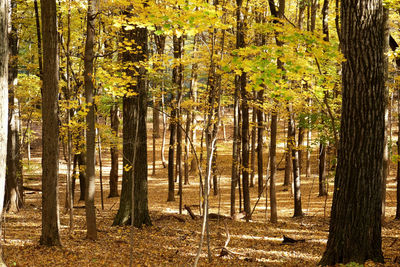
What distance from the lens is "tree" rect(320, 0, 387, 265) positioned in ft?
17.8

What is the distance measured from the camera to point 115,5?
843cm

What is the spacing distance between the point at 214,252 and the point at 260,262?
5.27 feet

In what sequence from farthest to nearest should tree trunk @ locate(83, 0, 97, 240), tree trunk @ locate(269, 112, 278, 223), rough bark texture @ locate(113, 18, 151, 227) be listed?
tree trunk @ locate(269, 112, 278, 223) → rough bark texture @ locate(113, 18, 151, 227) → tree trunk @ locate(83, 0, 97, 240)

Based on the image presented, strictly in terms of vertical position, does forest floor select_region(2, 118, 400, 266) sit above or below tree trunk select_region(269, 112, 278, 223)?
below

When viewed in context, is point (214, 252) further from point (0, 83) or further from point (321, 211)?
point (321, 211)

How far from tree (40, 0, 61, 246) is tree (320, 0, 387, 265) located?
574 cm

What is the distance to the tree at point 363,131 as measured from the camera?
543cm

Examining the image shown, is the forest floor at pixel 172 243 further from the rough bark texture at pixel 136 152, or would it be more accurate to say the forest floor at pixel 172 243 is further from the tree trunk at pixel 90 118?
the tree trunk at pixel 90 118

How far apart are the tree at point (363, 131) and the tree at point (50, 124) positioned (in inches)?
226

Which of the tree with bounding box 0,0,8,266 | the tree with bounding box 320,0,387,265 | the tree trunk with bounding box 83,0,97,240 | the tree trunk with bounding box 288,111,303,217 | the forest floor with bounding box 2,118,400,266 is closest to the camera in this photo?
the tree with bounding box 0,0,8,266

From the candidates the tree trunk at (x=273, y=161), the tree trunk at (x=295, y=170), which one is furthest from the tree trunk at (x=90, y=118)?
the tree trunk at (x=295, y=170)

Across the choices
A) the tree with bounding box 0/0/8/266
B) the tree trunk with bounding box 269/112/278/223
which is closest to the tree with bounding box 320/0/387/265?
the tree with bounding box 0/0/8/266

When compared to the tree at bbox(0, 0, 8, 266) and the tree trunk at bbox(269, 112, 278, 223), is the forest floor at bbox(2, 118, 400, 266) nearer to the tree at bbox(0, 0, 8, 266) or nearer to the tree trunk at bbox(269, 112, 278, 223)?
the tree trunk at bbox(269, 112, 278, 223)

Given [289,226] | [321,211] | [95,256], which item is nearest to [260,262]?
[95,256]
